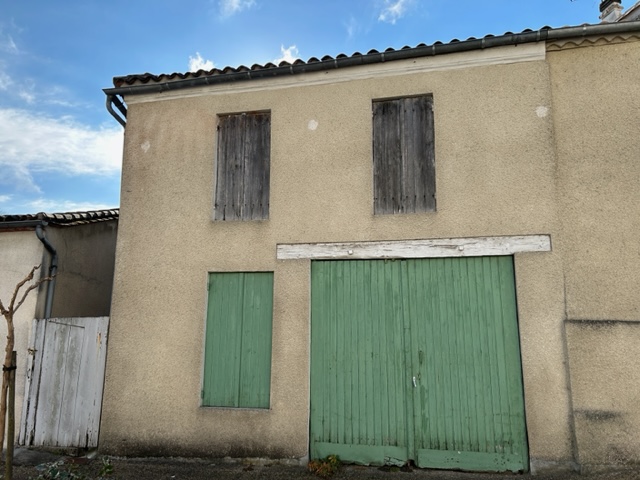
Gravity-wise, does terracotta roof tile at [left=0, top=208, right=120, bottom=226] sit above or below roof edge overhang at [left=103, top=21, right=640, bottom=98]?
below

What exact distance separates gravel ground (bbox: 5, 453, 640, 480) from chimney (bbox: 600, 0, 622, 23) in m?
11.3

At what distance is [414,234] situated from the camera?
6184 millimetres

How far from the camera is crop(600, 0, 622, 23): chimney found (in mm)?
11570

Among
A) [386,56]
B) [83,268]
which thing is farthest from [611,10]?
[83,268]

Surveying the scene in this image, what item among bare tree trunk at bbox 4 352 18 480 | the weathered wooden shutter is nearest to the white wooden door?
the weathered wooden shutter

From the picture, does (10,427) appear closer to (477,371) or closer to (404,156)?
(477,371)

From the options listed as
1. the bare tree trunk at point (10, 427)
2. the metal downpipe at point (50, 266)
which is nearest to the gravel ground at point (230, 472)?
the bare tree trunk at point (10, 427)

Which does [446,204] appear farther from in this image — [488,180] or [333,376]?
[333,376]

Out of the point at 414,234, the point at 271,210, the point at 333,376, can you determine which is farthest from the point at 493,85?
the point at 333,376

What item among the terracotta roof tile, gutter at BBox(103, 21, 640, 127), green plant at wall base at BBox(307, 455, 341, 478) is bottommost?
green plant at wall base at BBox(307, 455, 341, 478)

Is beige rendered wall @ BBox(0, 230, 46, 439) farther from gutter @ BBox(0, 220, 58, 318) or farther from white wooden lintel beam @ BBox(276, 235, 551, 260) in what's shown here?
white wooden lintel beam @ BBox(276, 235, 551, 260)

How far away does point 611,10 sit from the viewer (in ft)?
38.6

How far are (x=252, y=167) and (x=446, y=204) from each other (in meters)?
2.95

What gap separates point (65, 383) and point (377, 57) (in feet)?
22.3
